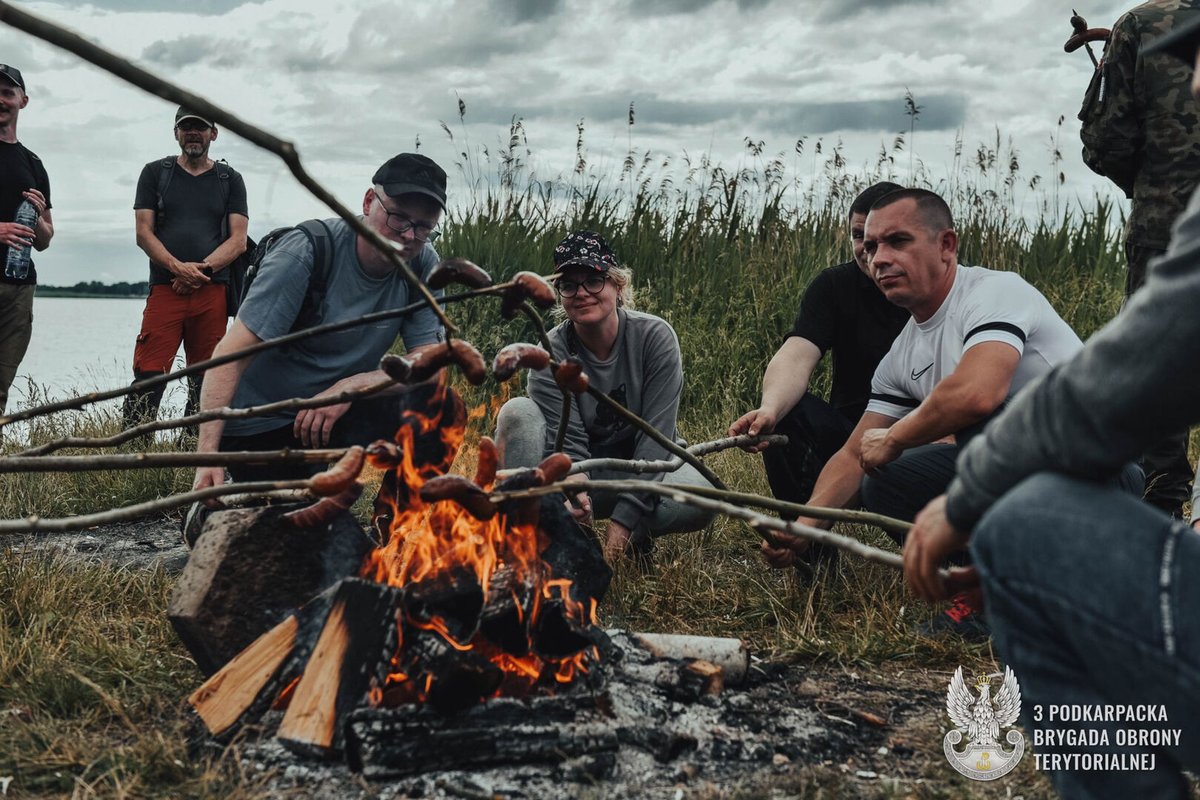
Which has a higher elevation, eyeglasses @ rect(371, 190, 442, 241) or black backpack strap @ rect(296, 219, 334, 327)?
eyeglasses @ rect(371, 190, 442, 241)

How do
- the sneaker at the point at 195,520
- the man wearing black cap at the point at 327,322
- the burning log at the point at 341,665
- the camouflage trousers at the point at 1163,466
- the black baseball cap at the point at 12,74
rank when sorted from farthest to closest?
the black baseball cap at the point at 12,74, the camouflage trousers at the point at 1163,466, the man wearing black cap at the point at 327,322, the sneaker at the point at 195,520, the burning log at the point at 341,665

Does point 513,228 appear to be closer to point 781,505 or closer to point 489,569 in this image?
point 489,569

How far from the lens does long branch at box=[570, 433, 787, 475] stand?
2986mm

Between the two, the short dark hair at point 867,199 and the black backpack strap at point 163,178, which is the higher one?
the black backpack strap at point 163,178

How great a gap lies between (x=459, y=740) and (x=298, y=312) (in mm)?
2459

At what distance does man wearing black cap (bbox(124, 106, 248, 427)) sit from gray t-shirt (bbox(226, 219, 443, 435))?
250cm

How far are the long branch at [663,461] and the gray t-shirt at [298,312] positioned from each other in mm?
1552

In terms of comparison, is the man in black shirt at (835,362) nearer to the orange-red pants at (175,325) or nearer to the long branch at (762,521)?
the long branch at (762,521)

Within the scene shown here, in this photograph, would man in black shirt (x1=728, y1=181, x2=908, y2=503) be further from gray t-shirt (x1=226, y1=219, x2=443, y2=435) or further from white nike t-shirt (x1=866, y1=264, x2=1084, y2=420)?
gray t-shirt (x1=226, y1=219, x2=443, y2=435)

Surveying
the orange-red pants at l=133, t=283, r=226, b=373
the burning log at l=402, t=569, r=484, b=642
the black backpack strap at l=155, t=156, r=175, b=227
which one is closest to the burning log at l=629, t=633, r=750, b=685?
the burning log at l=402, t=569, r=484, b=642

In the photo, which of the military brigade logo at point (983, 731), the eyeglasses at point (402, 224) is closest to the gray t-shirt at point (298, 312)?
the eyeglasses at point (402, 224)

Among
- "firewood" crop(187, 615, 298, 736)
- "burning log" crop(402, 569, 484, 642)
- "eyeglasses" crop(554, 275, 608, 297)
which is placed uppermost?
"eyeglasses" crop(554, 275, 608, 297)

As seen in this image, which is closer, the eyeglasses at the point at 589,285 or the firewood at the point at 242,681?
the firewood at the point at 242,681

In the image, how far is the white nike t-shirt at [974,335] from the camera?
11.7 feet
